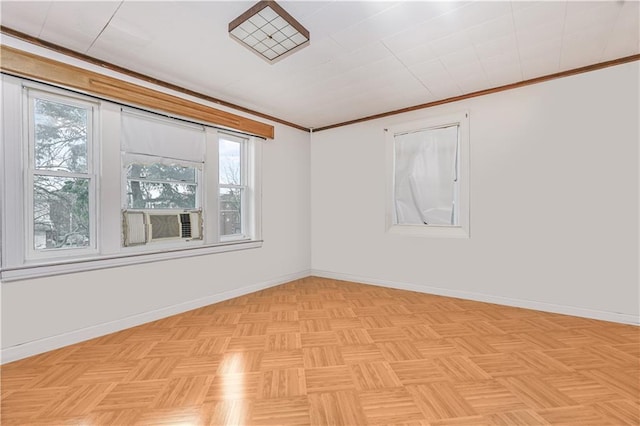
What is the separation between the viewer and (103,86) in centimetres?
267

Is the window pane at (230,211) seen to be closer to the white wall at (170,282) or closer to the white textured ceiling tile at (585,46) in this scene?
the white wall at (170,282)

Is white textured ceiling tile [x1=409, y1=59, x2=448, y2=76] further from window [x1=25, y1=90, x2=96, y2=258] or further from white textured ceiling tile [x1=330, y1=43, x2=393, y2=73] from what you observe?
Result: window [x1=25, y1=90, x2=96, y2=258]

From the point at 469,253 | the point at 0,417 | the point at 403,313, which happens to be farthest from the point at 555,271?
the point at 0,417

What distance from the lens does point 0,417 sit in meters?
1.56

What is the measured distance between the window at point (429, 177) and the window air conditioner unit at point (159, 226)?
279 centimetres

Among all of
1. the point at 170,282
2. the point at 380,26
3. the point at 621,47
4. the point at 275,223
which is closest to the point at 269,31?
the point at 380,26

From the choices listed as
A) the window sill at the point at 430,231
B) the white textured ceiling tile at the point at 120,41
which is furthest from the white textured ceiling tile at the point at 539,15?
the white textured ceiling tile at the point at 120,41

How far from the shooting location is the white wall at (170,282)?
2.31m

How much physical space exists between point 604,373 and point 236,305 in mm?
3403

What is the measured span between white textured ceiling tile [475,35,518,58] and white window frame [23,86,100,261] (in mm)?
3711

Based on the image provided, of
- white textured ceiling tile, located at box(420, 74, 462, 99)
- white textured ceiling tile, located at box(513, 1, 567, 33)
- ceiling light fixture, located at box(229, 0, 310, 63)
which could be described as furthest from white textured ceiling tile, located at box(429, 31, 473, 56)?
ceiling light fixture, located at box(229, 0, 310, 63)

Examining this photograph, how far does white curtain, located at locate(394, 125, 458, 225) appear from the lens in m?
3.89

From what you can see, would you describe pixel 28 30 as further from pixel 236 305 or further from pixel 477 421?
pixel 477 421

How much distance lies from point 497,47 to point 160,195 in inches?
149
